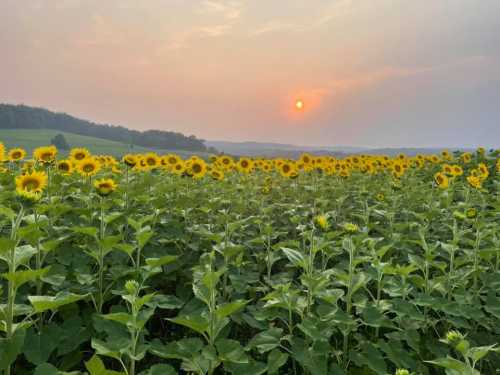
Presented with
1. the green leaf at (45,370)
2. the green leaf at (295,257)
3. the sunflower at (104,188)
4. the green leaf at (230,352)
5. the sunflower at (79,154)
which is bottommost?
the green leaf at (230,352)

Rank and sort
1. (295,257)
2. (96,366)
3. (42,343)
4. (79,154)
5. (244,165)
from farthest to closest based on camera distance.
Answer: (244,165)
(79,154)
(295,257)
(42,343)
(96,366)

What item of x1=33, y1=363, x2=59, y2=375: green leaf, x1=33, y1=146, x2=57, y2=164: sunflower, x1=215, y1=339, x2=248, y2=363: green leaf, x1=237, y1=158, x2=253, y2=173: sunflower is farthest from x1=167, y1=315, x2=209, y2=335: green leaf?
x1=237, y1=158, x2=253, y2=173: sunflower

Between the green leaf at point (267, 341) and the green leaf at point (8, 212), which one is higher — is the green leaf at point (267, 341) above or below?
below

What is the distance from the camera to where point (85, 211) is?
3871mm

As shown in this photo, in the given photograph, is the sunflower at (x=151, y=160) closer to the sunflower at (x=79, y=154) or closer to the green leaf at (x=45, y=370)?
the sunflower at (x=79, y=154)

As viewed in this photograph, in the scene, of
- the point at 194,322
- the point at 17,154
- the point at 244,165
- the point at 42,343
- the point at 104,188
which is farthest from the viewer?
the point at 244,165

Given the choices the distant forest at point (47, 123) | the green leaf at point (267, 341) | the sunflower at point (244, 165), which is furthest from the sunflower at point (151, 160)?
the distant forest at point (47, 123)

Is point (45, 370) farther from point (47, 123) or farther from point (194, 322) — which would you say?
point (47, 123)

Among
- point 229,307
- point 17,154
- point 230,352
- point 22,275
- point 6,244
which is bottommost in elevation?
point 230,352

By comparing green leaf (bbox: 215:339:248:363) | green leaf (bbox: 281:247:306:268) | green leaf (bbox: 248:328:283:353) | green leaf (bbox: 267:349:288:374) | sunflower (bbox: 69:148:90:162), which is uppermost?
sunflower (bbox: 69:148:90:162)

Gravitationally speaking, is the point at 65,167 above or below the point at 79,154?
below

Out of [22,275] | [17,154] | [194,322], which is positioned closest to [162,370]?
[194,322]

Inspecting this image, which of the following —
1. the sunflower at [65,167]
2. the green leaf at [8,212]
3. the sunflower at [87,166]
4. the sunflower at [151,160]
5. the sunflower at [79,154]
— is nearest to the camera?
the green leaf at [8,212]

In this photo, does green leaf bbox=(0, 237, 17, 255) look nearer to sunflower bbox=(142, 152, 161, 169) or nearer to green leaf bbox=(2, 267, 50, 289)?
green leaf bbox=(2, 267, 50, 289)
